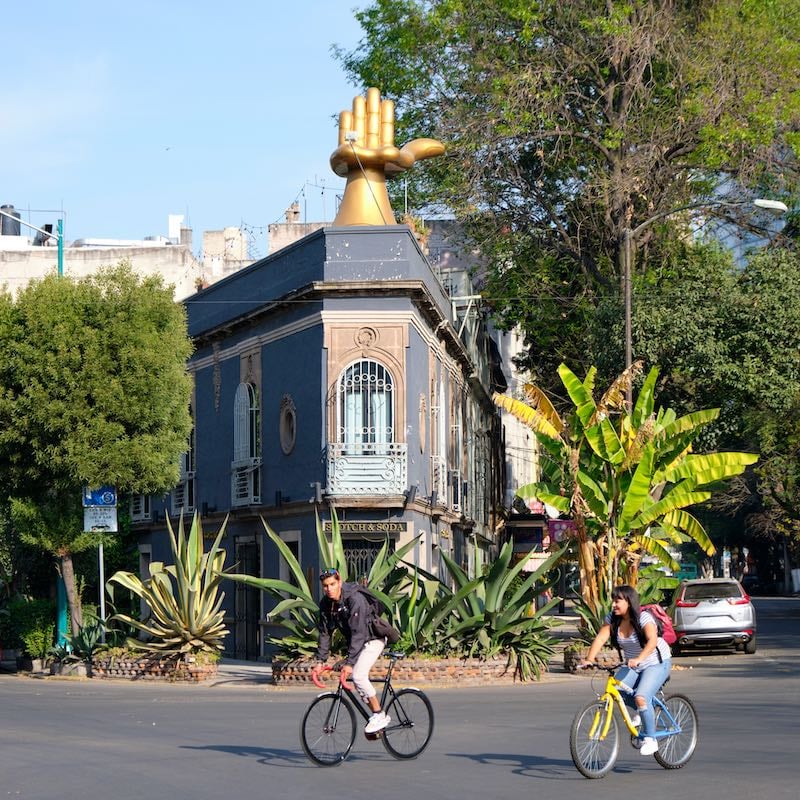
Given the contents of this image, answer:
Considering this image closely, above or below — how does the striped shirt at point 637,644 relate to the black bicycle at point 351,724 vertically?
above

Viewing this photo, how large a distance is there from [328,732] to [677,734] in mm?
2936

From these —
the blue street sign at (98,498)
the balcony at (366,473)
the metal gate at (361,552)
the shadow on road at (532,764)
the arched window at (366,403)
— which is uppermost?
the arched window at (366,403)

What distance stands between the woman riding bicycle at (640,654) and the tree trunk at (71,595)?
1788 cm

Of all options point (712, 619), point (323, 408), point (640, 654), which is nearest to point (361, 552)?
point (323, 408)

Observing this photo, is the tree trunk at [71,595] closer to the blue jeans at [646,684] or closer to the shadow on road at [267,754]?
the shadow on road at [267,754]

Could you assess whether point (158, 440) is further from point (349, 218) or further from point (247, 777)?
point (247, 777)

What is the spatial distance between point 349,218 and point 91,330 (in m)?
7.70

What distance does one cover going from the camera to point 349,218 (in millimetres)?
33500

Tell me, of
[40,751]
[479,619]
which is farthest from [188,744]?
[479,619]

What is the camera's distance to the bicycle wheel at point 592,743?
11.3 meters

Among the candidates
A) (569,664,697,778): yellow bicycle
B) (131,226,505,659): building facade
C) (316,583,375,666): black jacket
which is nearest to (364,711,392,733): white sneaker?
(316,583,375,666): black jacket

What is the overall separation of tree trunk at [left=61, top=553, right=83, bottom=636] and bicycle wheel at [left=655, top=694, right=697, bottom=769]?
58.8 ft

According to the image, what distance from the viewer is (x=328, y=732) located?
12508 mm

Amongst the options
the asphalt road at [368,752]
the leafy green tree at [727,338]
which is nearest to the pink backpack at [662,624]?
the asphalt road at [368,752]
